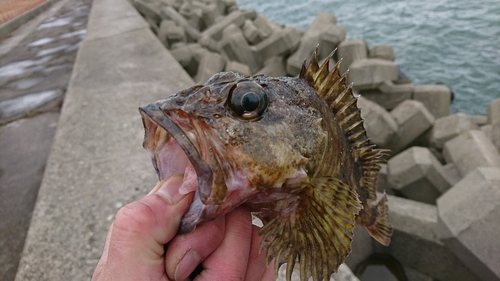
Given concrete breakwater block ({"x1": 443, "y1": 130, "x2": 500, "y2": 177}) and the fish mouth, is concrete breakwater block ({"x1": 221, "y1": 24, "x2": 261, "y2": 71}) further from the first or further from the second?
the fish mouth

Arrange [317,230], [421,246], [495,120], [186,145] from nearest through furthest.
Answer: [186,145], [317,230], [421,246], [495,120]

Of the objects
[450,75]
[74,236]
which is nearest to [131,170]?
[74,236]

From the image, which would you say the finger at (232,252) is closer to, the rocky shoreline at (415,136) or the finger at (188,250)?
the finger at (188,250)

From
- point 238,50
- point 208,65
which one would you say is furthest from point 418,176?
point 238,50

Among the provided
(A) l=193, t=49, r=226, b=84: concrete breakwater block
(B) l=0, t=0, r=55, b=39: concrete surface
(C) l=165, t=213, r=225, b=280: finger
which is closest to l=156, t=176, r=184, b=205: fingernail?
(C) l=165, t=213, r=225, b=280: finger

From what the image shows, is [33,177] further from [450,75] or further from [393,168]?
[450,75]

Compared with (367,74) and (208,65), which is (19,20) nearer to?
(208,65)
